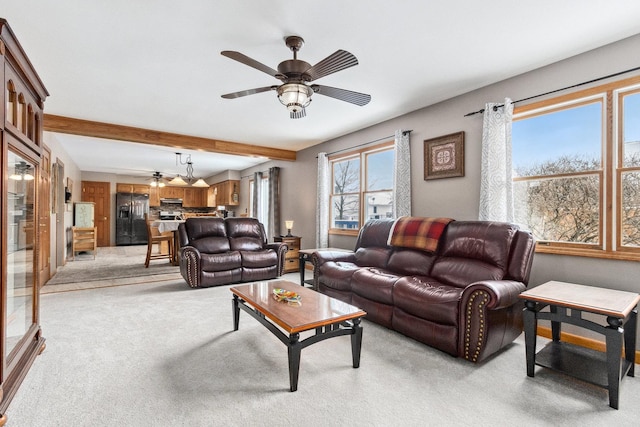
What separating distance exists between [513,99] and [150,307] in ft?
14.8

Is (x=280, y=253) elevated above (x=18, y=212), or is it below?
below

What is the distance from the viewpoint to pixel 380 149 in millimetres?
4766

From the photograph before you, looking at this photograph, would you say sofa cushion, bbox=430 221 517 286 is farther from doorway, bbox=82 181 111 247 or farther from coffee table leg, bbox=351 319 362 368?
doorway, bbox=82 181 111 247

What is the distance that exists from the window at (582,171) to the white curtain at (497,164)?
22 cm

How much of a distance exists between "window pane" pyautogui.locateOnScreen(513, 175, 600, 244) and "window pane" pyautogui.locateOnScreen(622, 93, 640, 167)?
0.25 metres

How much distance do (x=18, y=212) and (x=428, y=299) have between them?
9.92 ft

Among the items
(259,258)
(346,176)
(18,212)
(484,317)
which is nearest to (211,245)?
(259,258)

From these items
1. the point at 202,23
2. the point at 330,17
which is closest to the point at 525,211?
the point at 330,17

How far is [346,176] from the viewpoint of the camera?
5.49 meters

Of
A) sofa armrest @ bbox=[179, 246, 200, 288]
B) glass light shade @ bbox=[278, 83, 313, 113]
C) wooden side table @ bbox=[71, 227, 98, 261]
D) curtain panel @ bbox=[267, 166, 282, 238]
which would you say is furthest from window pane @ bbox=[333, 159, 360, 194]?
wooden side table @ bbox=[71, 227, 98, 261]

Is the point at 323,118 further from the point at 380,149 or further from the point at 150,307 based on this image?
the point at 150,307

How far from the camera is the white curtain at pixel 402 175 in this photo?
13.5ft

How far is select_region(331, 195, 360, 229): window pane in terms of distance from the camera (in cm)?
522

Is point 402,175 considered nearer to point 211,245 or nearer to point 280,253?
point 280,253
